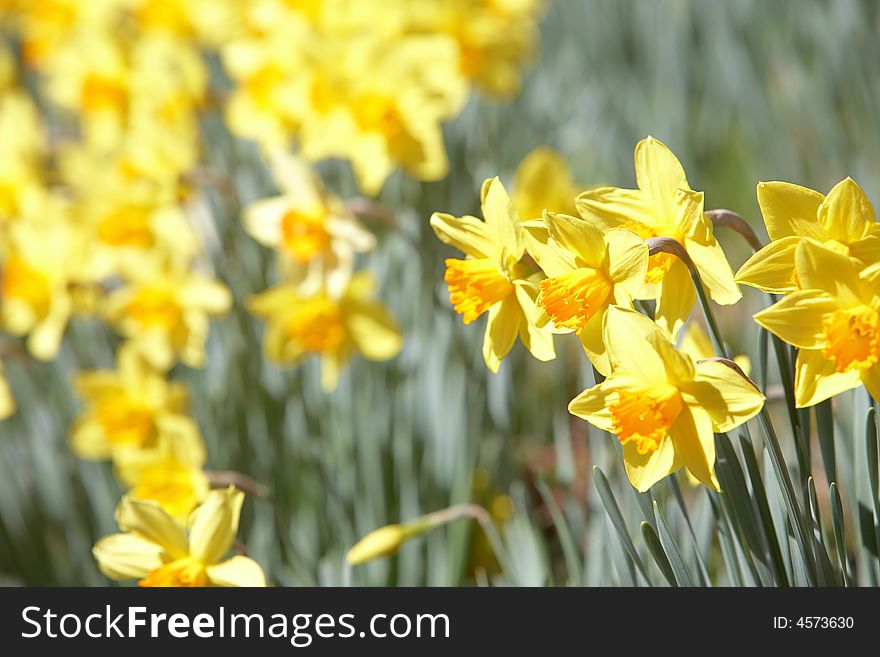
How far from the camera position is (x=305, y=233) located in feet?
6.80

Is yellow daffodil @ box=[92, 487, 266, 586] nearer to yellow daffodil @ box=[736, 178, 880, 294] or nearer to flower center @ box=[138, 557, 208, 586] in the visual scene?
flower center @ box=[138, 557, 208, 586]

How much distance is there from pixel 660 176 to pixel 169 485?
3.87 ft

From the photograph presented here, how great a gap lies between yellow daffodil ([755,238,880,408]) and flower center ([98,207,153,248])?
6.31 ft

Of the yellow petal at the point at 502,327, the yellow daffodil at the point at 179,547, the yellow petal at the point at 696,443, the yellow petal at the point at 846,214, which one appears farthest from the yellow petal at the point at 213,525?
the yellow petal at the point at 846,214

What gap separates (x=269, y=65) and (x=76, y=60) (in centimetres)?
96

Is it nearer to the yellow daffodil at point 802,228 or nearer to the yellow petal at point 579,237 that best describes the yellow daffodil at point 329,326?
the yellow petal at point 579,237

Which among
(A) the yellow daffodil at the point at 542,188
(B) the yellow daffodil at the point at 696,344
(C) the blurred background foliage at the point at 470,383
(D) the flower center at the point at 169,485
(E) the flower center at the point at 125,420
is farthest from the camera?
(A) the yellow daffodil at the point at 542,188

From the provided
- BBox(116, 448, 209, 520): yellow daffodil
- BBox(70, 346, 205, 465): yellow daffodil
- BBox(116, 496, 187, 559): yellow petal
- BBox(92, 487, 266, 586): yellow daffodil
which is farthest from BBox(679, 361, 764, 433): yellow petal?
BBox(70, 346, 205, 465): yellow daffodil

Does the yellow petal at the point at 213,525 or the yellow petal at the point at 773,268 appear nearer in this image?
the yellow petal at the point at 773,268

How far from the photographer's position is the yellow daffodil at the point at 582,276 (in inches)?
41.8

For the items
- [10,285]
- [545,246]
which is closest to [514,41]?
[10,285]

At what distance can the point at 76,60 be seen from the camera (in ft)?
10.6

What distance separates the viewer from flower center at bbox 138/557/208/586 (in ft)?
4.41

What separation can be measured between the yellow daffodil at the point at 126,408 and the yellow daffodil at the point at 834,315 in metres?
1.57
